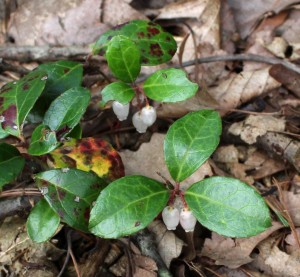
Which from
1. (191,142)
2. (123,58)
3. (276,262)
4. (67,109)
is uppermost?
(123,58)

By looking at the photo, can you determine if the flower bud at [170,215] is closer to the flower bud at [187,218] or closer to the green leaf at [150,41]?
the flower bud at [187,218]

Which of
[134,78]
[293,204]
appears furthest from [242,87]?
[134,78]

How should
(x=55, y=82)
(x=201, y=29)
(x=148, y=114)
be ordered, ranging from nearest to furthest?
(x=148, y=114) < (x=55, y=82) < (x=201, y=29)

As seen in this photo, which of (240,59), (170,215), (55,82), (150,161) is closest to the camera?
(170,215)

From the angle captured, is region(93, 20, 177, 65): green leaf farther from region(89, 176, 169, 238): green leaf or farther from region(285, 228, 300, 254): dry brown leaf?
region(285, 228, 300, 254): dry brown leaf

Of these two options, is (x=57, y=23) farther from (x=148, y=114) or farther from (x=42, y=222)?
(x=42, y=222)

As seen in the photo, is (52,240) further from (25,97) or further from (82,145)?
(25,97)

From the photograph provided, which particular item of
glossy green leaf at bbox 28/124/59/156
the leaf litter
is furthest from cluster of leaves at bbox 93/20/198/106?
the leaf litter
